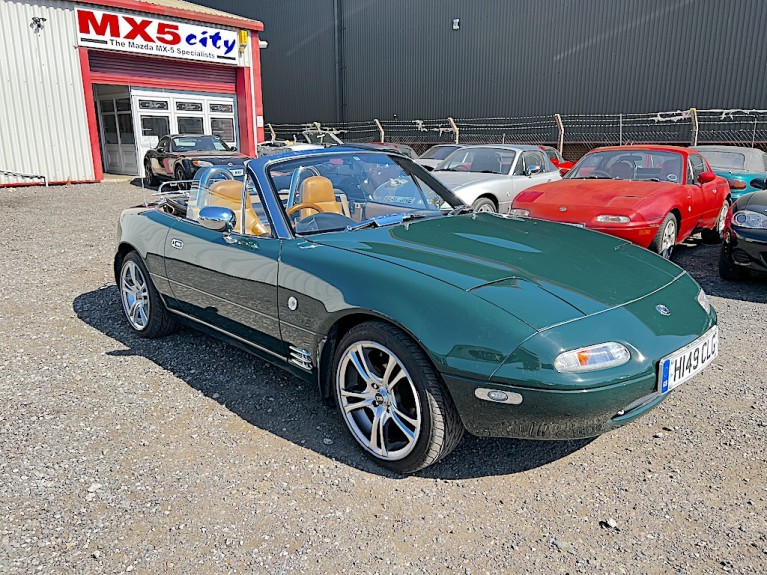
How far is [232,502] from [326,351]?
84 cm

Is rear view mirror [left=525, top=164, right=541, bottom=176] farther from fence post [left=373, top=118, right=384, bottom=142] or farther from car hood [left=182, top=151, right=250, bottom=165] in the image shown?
fence post [left=373, top=118, right=384, bottom=142]

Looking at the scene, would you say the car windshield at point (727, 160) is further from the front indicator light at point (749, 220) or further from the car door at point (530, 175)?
the front indicator light at point (749, 220)

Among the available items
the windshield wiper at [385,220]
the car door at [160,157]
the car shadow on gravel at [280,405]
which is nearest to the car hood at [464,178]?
the windshield wiper at [385,220]

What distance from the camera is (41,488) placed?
9.16 feet

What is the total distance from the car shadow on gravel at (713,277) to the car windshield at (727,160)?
2.54 metres

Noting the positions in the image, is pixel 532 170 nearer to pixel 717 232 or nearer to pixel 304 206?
pixel 717 232

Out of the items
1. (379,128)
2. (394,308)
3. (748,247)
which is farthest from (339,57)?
(394,308)

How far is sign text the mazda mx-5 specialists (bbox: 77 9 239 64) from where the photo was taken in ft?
54.2

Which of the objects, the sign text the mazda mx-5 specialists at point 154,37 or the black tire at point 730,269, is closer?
the black tire at point 730,269

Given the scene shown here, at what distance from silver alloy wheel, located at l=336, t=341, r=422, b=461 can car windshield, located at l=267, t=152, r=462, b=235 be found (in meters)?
0.88

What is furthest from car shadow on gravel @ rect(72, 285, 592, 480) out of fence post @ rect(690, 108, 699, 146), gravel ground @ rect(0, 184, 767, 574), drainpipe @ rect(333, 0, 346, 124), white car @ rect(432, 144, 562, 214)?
drainpipe @ rect(333, 0, 346, 124)

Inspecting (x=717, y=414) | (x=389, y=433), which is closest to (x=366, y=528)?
(x=389, y=433)

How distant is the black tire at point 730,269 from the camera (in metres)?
6.04

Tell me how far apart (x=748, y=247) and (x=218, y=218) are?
4.83 m
